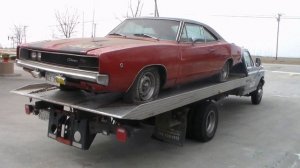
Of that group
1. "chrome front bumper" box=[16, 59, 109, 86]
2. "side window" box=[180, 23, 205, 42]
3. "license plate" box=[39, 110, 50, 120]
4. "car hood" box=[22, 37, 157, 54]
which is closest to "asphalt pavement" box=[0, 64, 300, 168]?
"license plate" box=[39, 110, 50, 120]

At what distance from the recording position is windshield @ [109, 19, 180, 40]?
659 cm

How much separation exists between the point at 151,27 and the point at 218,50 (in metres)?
1.60

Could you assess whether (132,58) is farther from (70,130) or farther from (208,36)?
(208,36)

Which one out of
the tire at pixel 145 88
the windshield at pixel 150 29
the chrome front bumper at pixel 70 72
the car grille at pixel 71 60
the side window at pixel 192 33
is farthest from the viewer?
the side window at pixel 192 33

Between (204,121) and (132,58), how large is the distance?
7.21 ft

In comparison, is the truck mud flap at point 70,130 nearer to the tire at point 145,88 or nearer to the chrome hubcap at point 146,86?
the tire at point 145,88

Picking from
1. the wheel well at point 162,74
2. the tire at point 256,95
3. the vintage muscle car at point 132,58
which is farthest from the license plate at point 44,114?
the tire at point 256,95

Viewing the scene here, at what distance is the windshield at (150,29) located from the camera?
6.59 meters

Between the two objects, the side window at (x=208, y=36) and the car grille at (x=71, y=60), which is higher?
the side window at (x=208, y=36)

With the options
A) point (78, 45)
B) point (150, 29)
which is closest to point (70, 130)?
point (78, 45)

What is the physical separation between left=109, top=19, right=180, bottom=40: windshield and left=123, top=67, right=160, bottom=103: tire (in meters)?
0.93

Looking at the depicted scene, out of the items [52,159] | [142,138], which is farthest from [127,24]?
[52,159]

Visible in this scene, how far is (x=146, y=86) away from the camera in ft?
18.9

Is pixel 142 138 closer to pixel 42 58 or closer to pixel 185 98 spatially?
pixel 185 98
